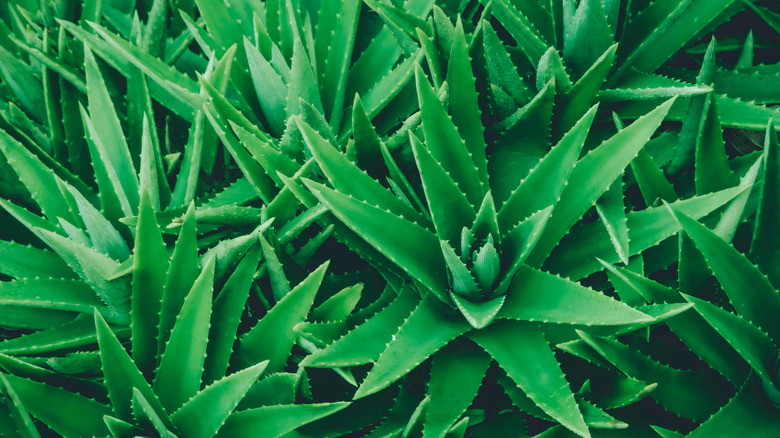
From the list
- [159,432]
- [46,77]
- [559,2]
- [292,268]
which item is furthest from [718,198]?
[46,77]

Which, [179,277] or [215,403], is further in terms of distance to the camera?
[179,277]

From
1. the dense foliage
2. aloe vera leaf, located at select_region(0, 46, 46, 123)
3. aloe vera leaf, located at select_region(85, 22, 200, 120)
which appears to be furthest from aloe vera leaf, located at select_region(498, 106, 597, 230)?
aloe vera leaf, located at select_region(0, 46, 46, 123)

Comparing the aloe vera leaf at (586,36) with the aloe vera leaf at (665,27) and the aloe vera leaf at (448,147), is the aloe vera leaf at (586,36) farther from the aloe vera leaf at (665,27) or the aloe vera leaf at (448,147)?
the aloe vera leaf at (448,147)

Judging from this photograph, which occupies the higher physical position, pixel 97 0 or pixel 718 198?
pixel 97 0

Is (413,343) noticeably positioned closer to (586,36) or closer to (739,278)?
(739,278)

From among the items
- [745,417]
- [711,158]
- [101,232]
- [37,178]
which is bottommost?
[745,417]

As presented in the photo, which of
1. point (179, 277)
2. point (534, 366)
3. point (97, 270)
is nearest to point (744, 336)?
point (534, 366)

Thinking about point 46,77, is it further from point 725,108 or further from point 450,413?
A: point 725,108

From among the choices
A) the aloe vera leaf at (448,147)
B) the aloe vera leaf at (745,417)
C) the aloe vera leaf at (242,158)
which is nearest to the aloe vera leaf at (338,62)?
the aloe vera leaf at (242,158)
